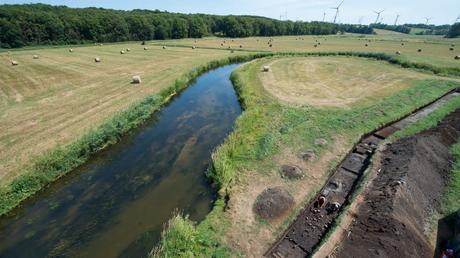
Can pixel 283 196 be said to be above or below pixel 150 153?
above

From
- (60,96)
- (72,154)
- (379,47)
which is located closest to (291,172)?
(72,154)

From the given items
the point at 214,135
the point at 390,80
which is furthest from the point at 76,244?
the point at 390,80

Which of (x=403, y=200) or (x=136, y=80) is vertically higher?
(x=403, y=200)

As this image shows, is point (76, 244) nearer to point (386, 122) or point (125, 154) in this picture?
point (125, 154)

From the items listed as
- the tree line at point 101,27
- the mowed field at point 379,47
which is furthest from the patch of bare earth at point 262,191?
the tree line at point 101,27

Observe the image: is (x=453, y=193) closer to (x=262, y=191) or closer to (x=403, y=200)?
(x=403, y=200)

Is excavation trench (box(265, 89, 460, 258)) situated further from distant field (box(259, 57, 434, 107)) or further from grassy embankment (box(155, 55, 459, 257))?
distant field (box(259, 57, 434, 107))

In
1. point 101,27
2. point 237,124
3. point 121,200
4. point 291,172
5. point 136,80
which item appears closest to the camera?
point 121,200
